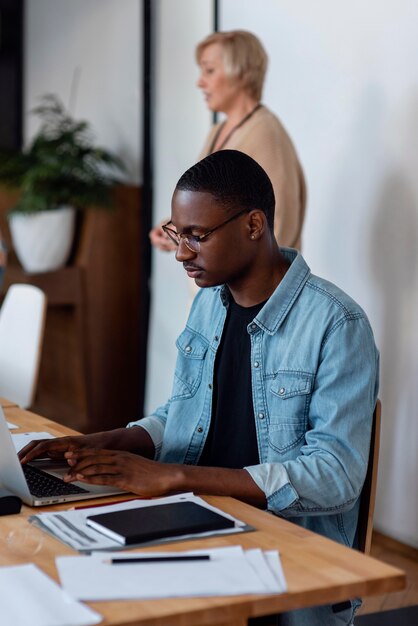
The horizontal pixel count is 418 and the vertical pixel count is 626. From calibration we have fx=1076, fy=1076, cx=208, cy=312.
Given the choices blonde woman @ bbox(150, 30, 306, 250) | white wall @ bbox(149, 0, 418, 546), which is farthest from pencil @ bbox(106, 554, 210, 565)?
white wall @ bbox(149, 0, 418, 546)

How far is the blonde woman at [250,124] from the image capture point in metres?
3.23

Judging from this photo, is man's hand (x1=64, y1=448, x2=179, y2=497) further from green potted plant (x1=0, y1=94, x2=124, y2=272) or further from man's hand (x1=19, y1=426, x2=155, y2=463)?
green potted plant (x1=0, y1=94, x2=124, y2=272)

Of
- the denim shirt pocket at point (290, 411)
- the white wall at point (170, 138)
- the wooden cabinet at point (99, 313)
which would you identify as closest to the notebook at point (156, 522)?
the denim shirt pocket at point (290, 411)

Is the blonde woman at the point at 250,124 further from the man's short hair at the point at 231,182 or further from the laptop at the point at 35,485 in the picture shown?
the laptop at the point at 35,485

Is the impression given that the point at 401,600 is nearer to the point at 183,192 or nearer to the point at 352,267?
the point at 352,267

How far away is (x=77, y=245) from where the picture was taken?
5.02m

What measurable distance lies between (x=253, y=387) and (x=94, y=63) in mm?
3742

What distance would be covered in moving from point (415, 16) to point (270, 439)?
1.79m

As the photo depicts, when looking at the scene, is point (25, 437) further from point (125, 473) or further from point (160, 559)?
point (160, 559)

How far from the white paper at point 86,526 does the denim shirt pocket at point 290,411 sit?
24cm

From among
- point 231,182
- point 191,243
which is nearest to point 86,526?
point 191,243

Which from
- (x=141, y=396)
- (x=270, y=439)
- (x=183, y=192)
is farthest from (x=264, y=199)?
(x=141, y=396)

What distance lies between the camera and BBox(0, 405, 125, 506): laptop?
1703mm

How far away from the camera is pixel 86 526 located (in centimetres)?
158
